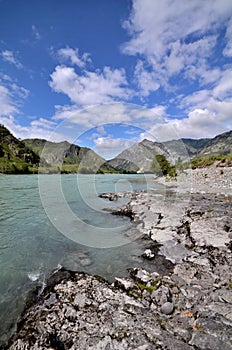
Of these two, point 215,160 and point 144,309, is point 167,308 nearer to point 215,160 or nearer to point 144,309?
point 144,309

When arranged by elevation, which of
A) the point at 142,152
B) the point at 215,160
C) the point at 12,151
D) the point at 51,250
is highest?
the point at 12,151

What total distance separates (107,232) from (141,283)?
255 inches

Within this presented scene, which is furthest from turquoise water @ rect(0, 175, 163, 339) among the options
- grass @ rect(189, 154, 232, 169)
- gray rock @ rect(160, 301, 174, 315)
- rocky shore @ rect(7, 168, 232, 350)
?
grass @ rect(189, 154, 232, 169)

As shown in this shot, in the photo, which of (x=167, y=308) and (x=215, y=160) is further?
(x=215, y=160)

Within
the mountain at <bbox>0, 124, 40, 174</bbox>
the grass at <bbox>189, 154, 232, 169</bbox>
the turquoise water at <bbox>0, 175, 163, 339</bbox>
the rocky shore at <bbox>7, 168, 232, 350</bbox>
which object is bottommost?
the turquoise water at <bbox>0, 175, 163, 339</bbox>

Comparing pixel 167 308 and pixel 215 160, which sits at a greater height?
pixel 215 160

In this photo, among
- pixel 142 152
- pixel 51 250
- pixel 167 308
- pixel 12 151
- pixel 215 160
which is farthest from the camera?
pixel 12 151

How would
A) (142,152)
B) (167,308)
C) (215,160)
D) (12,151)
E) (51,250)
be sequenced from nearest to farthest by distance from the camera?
(167,308) → (51,250) → (142,152) → (215,160) → (12,151)

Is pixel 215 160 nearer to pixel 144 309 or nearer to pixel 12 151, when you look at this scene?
pixel 144 309

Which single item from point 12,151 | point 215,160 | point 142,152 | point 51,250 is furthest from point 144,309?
point 12,151

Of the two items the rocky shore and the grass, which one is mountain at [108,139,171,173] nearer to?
the grass

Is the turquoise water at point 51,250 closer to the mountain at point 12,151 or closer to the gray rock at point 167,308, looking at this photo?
the gray rock at point 167,308

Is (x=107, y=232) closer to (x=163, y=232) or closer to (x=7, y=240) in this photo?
(x=163, y=232)

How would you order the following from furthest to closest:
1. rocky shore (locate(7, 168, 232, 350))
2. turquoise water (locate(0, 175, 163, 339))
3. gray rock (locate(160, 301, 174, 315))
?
turquoise water (locate(0, 175, 163, 339))
gray rock (locate(160, 301, 174, 315))
rocky shore (locate(7, 168, 232, 350))
